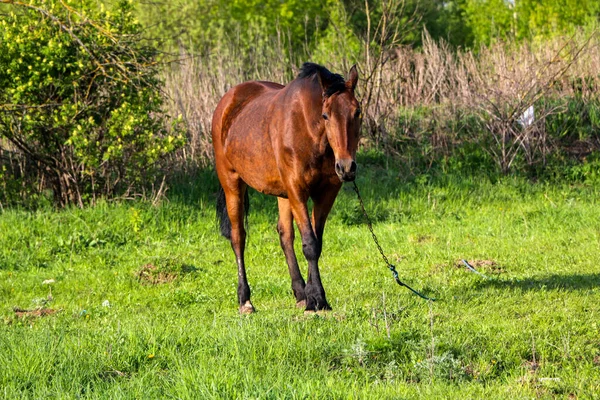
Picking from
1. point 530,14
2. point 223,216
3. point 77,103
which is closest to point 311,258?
point 223,216

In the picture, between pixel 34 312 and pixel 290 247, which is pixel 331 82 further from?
pixel 34 312

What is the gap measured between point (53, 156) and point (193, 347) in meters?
7.61

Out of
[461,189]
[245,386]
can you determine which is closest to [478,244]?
[461,189]

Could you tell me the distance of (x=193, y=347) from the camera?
228 inches

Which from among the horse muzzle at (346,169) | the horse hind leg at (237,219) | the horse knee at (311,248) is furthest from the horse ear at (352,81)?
the horse hind leg at (237,219)

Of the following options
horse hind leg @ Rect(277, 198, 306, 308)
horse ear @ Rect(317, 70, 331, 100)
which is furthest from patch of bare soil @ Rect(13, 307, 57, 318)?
horse ear @ Rect(317, 70, 331, 100)

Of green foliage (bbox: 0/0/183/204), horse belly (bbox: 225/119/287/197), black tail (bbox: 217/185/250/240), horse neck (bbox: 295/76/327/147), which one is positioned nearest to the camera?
horse neck (bbox: 295/76/327/147)

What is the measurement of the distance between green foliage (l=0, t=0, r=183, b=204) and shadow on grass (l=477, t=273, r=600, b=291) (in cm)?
565

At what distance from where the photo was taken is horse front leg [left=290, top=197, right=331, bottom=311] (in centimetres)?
738

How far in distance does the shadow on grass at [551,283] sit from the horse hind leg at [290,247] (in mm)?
1744

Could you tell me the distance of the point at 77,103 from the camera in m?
12.2

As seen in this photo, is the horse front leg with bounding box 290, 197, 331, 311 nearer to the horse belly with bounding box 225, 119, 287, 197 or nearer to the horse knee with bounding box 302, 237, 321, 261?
the horse knee with bounding box 302, 237, 321, 261

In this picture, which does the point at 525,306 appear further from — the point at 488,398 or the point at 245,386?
the point at 245,386

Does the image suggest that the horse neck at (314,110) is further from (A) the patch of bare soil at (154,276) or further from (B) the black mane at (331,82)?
(A) the patch of bare soil at (154,276)
